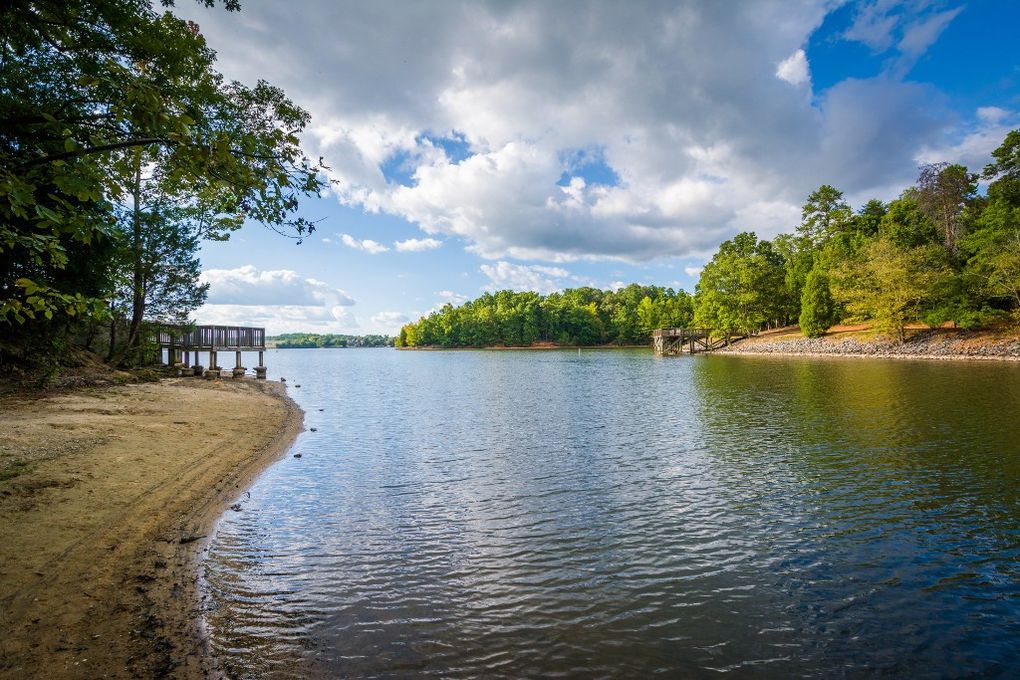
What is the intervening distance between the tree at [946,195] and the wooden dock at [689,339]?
31.1 meters

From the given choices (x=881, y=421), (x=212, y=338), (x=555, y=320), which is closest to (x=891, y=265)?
(x=881, y=421)

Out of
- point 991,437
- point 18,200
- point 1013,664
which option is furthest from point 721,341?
point 18,200

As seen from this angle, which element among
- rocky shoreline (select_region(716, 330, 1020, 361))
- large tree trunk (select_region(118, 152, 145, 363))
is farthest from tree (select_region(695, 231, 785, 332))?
large tree trunk (select_region(118, 152, 145, 363))

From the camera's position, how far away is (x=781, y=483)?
41.9 feet

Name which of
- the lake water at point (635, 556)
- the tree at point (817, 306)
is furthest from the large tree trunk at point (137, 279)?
the tree at point (817, 306)

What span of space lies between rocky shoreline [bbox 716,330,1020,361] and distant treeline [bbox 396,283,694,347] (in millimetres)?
62351

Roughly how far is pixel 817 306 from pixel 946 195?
22.4 metres

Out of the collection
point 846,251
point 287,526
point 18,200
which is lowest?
point 287,526

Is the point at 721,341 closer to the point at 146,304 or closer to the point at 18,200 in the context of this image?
the point at 146,304

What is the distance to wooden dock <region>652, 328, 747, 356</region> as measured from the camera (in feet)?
285

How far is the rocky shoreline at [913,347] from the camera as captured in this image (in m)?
46.2

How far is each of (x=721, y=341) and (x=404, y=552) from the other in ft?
292

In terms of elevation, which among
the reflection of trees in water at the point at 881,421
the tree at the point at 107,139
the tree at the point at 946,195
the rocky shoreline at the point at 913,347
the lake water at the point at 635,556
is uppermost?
the tree at the point at 946,195

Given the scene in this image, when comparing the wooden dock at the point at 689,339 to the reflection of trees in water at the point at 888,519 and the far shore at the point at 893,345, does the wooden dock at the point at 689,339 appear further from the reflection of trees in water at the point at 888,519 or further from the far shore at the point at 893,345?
the reflection of trees in water at the point at 888,519
